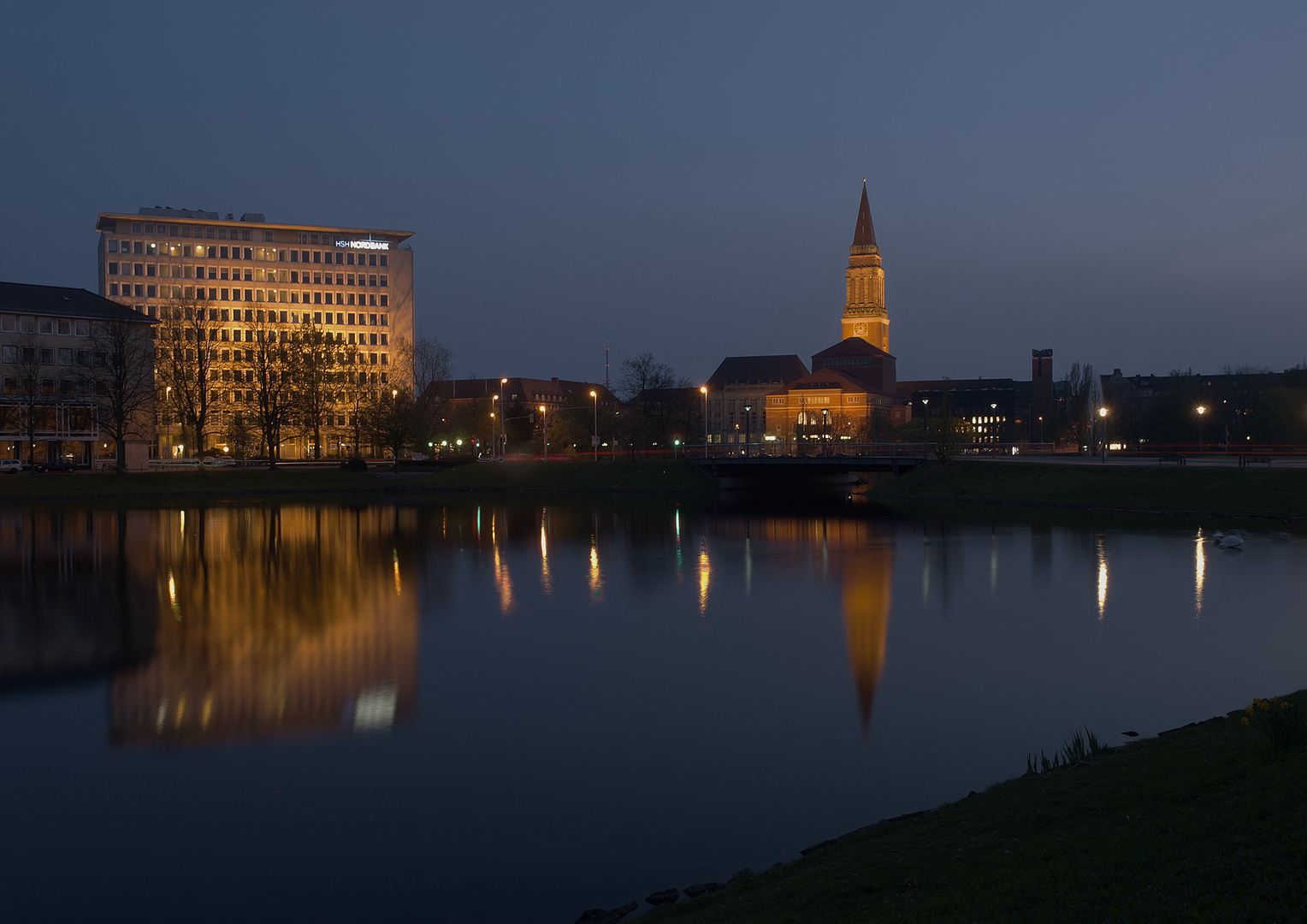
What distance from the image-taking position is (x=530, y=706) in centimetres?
1658

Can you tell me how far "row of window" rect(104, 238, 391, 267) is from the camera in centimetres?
13138

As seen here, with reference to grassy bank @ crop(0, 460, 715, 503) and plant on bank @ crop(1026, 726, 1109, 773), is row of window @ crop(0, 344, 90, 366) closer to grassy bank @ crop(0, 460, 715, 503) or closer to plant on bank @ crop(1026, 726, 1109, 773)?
grassy bank @ crop(0, 460, 715, 503)

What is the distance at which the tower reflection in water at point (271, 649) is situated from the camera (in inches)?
614

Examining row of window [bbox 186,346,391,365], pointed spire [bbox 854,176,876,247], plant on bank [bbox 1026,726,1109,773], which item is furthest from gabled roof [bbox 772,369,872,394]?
plant on bank [bbox 1026,726,1109,773]

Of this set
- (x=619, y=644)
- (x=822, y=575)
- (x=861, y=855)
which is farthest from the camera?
(x=822, y=575)

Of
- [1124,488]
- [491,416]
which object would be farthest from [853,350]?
[1124,488]

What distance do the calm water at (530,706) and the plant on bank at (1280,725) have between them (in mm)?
3687

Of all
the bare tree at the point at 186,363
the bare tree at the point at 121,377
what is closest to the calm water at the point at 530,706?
the bare tree at the point at 121,377

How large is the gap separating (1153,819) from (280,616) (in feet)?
68.1

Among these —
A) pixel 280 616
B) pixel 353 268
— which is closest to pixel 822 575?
pixel 280 616

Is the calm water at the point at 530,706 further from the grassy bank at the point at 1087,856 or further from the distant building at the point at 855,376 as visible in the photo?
the distant building at the point at 855,376

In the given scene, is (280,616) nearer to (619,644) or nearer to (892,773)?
(619,644)

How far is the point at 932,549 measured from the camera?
38812mm

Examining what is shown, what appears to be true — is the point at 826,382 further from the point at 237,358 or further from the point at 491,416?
the point at 237,358
